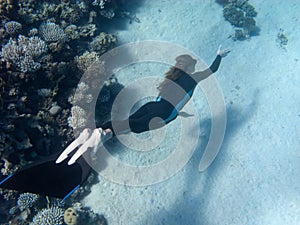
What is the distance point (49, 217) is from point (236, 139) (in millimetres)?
5637

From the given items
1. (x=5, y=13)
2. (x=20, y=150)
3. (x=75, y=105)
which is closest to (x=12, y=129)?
(x=20, y=150)

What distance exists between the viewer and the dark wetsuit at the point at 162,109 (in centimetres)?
469

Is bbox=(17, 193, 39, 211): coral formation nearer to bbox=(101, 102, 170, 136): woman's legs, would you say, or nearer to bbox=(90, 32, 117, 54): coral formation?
bbox=(101, 102, 170, 136): woman's legs

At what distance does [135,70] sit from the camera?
27.2ft

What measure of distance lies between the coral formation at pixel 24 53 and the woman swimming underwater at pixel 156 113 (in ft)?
7.75

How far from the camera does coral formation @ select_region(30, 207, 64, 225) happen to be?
5.34 metres

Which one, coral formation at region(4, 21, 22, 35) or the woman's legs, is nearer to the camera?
the woman's legs

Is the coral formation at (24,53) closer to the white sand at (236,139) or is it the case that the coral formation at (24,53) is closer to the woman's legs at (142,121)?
the woman's legs at (142,121)

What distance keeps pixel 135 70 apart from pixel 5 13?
3855 millimetres

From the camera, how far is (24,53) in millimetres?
5750

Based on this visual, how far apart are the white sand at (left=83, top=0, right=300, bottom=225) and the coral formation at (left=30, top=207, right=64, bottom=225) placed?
26.0 inches

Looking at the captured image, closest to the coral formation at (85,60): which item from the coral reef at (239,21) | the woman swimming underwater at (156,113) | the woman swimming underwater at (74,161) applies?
the woman swimming underwater at (156,113)

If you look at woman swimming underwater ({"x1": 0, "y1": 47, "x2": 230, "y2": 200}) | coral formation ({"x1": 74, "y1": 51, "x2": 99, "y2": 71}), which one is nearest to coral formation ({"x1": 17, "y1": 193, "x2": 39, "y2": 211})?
woman swimming underwater ({"x1": 0, "y1": 47, "x2": 230, "y2": 200})

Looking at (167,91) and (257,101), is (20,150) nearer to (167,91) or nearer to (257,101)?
(167,91)
